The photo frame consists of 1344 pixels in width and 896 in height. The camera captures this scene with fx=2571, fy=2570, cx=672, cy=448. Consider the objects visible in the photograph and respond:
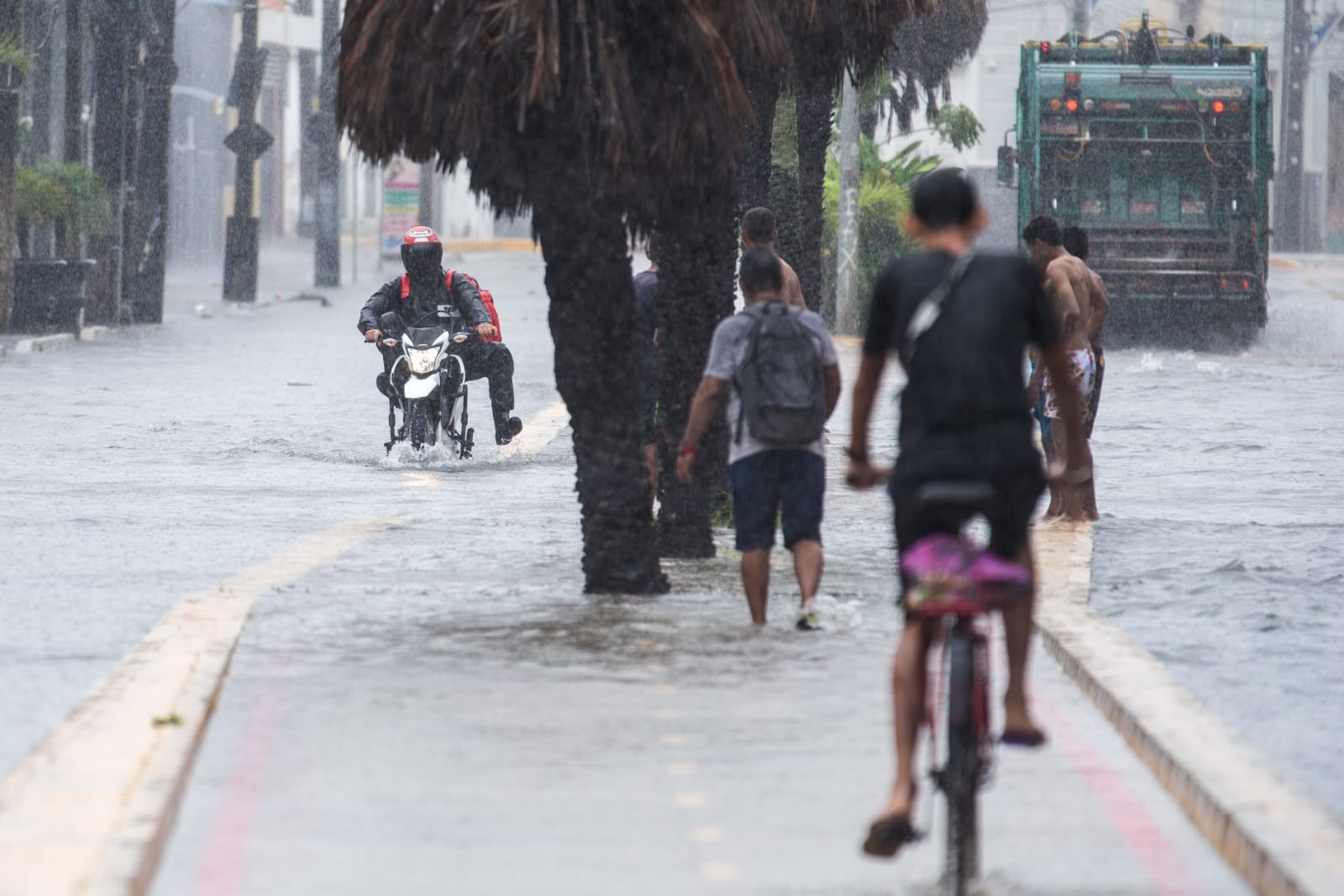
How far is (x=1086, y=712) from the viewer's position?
8219 mm

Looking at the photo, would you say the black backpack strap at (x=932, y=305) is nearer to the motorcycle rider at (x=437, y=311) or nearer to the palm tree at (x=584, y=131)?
the palm tree at (x=584, y=131)

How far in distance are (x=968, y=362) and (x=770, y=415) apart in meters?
3.42

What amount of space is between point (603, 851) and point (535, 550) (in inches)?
239

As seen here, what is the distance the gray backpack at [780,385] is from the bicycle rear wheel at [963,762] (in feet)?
11.6

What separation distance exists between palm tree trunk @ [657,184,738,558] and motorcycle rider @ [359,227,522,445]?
545 centimetres

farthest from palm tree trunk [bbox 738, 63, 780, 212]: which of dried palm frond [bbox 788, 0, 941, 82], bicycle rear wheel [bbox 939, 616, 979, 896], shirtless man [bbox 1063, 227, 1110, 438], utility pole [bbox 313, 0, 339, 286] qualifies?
utility pole [bbox 313, 0, 339, 286]

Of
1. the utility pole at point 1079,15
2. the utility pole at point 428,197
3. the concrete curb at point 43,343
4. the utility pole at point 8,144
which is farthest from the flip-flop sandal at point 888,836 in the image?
the utility pole at point 428,197

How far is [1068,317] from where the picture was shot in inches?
527

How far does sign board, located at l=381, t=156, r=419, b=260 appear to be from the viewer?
5484 centimetres

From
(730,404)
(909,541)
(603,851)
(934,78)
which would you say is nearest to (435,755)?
(603,851)

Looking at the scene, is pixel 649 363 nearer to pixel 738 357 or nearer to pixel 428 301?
pixel 738 357

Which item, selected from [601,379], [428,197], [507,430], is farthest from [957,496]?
[428,197]

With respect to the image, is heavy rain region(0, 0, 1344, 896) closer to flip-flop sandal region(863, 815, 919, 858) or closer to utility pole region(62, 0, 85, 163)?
flip-flop sandal region(863, 815, 919, 858)

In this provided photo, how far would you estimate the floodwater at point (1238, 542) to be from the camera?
8742 millimetres
